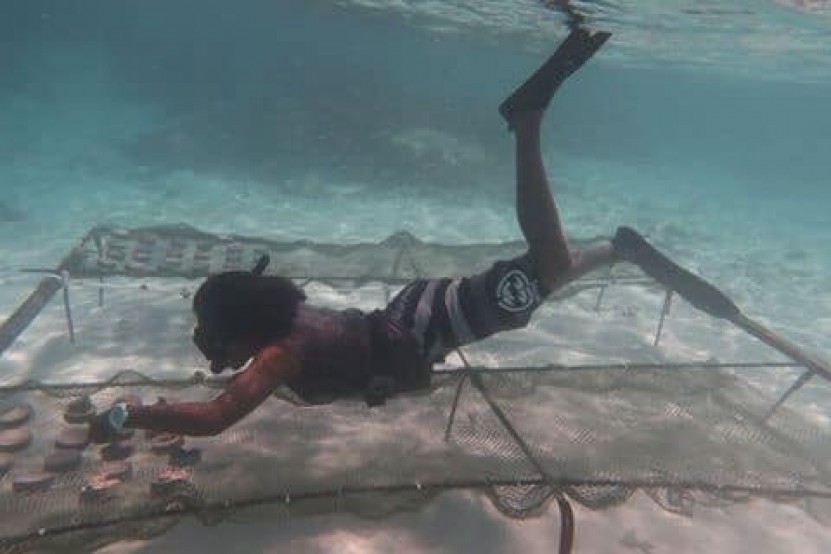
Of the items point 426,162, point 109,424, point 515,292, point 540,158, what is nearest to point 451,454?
point 515,292

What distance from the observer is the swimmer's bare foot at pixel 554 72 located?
17.6ft

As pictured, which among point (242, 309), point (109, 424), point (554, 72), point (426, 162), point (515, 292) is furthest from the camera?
point (426, 162)

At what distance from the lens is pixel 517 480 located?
15.8 ft

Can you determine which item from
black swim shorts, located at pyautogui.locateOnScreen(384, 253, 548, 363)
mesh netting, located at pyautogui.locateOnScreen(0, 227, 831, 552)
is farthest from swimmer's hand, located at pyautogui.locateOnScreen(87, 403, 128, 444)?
black swim shorts, located at pyautogui.locateOnScreen(384, 253, 548, 363)

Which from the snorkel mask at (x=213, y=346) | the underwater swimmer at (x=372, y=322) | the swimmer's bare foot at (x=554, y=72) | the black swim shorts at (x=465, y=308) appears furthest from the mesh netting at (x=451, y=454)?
the swimmer's bare foot at (x=554, y=72)

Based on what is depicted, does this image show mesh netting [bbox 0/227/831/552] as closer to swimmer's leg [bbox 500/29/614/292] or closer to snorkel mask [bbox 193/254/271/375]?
snorkel mask [bbox 193/254/271/375]

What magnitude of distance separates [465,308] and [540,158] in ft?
4.58

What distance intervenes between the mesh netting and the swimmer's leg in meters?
1.11

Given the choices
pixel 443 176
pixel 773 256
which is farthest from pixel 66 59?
pixel 773 256

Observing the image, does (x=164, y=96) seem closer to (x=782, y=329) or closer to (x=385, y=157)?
(x=385, y=157)

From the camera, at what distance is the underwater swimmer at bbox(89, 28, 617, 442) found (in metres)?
3.92

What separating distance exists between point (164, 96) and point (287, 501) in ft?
173

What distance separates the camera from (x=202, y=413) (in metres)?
3.79

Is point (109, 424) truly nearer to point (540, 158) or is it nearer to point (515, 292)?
point (515, 292)
